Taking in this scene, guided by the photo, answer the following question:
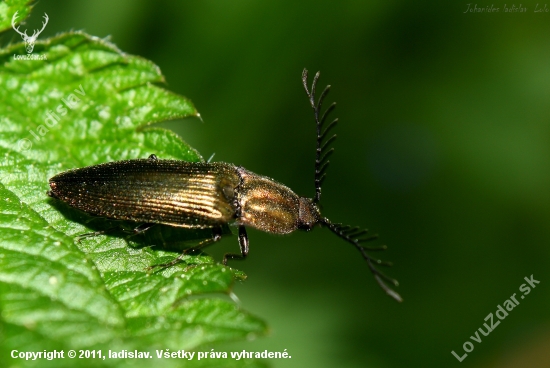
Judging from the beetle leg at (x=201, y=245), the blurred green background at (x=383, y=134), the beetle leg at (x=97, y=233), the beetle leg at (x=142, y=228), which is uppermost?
the blurred green background at (x=383, y=134)

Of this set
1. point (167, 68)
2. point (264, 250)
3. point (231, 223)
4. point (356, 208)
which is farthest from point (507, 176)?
point (167, 68)

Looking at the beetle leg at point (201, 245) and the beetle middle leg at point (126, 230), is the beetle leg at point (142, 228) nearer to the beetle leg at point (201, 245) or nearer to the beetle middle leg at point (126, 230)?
the beetle middle leg at point (126, 230)

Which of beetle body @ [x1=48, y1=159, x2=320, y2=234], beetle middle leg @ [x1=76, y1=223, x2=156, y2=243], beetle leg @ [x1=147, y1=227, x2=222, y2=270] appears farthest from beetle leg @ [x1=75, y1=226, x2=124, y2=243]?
beetle leg @ [x1=147, y1=227, x2=222, y2=270]

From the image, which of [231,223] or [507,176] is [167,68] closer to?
[231,223]

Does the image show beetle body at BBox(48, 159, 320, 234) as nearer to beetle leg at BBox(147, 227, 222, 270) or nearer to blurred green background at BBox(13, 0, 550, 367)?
beetle leg at BBox(147, 227, 222, 270)

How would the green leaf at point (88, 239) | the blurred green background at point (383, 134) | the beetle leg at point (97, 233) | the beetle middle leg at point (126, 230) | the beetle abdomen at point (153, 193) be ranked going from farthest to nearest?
the blurred green background at point (383, 134) → the beetle abdomen at point (153, 193) → the beetle middle leg at point (126, 230) → the beetle leg at point (97, 233) → the green leaf at point (88, 239)

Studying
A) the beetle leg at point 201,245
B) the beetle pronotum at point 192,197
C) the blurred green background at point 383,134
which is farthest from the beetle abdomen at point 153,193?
the blurred green background at point 383,134
